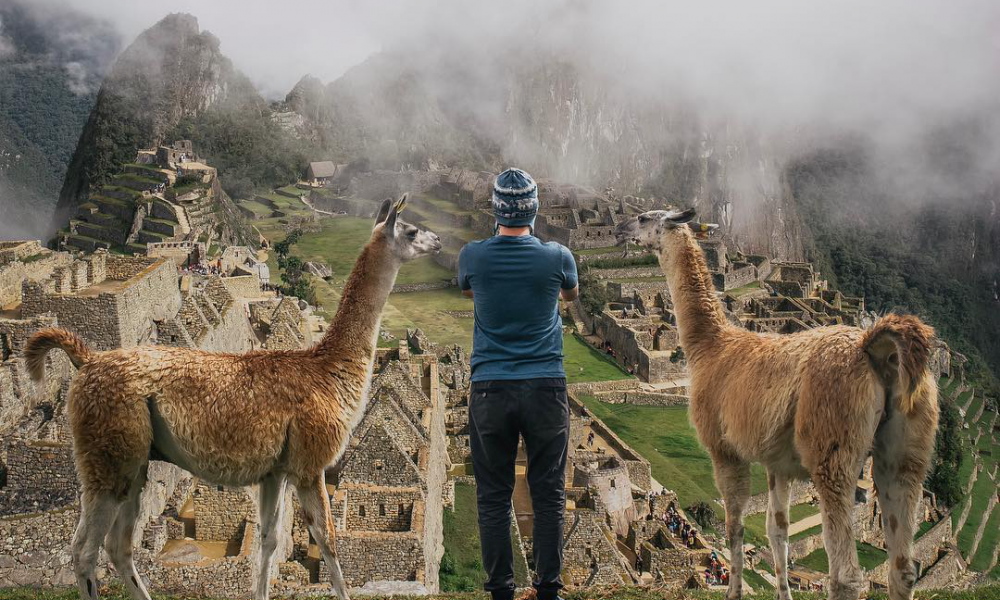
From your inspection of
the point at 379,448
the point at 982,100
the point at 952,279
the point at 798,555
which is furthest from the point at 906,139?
the point at 379,448

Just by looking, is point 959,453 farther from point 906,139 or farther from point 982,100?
point 982,100

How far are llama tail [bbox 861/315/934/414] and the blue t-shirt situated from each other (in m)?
1.69

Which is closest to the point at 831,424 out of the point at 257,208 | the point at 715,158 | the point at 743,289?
the point at 743,289

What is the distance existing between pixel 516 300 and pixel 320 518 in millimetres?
1824

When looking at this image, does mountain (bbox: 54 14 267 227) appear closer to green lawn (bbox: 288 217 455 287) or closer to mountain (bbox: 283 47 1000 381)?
mountain (bbox: 283 47 1000 381)

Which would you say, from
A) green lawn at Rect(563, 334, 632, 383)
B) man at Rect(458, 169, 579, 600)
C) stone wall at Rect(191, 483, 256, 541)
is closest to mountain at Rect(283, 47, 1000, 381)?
green lawn at Rect(563, 334, 632, 383)

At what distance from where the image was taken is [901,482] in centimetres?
505

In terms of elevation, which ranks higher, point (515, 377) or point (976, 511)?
point (515, 377)

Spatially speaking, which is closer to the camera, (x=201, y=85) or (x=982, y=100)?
(x=201, y=85)

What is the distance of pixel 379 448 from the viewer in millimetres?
12086

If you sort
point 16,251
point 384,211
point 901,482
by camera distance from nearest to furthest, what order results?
point 901,482 → point 384,211 → point 16,251

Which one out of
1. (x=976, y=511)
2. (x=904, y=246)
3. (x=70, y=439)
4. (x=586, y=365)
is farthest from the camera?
(x=904, y=246)

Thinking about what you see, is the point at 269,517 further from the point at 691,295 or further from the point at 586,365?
the point at 586,365

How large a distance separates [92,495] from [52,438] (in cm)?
685
